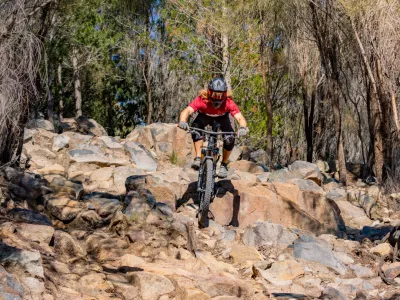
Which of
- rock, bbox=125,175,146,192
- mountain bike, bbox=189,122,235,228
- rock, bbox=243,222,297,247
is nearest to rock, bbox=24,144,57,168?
rock, bbox=125,175,146,192

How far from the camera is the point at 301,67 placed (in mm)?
18766

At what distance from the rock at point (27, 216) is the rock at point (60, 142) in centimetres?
622

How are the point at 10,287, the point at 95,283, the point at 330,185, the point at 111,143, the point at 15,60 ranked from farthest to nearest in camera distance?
1. the point at 330,185
2. the point at 111,143
3. the point at 15,60
4. the point at 95,283
5. the point at 10,287

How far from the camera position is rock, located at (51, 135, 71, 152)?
498 inches

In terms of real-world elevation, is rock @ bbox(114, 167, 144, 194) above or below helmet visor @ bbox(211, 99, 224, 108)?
below

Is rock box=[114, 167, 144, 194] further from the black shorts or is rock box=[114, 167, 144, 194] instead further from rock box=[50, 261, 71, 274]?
rock box=[50, 261, 71, 274]

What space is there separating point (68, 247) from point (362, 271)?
11.1 feet

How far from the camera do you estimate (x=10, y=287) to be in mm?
Result: 4480

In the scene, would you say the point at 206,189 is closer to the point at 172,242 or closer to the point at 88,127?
the point at 172,242

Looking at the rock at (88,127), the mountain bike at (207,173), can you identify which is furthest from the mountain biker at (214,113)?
the rock at (88,127)

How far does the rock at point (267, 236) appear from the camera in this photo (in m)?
7.75

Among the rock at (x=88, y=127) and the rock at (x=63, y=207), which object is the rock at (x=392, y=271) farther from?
the rock at (x=88, y=127)

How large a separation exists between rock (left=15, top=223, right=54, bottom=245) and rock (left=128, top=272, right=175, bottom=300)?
92 cm

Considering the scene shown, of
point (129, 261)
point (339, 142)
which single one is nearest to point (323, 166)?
point (339, 142)
